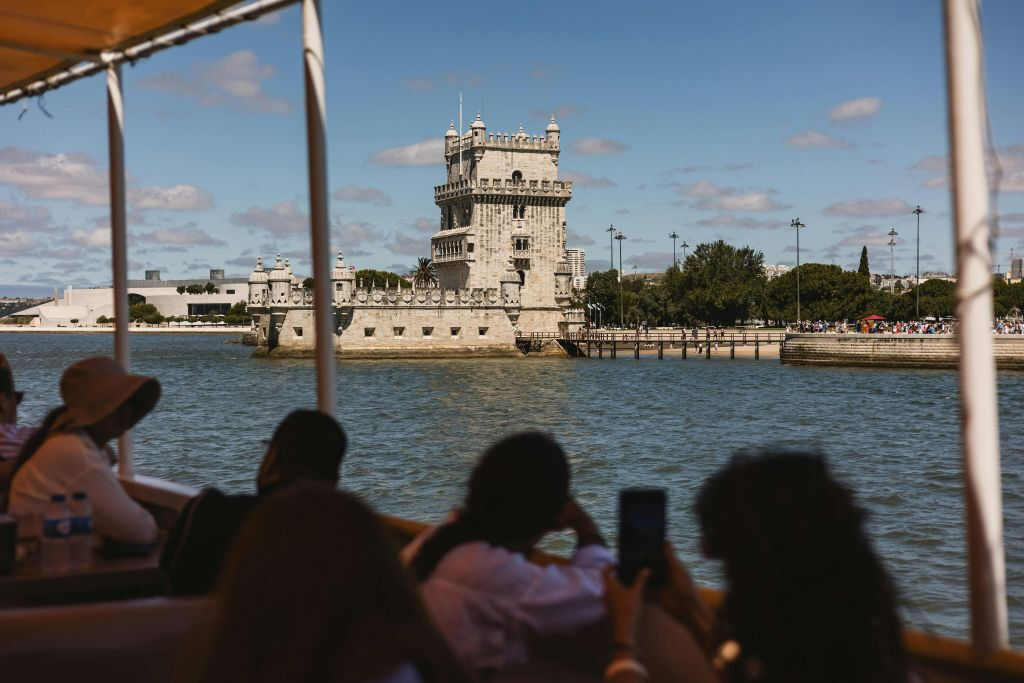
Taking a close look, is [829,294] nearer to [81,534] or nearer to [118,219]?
[118,219]

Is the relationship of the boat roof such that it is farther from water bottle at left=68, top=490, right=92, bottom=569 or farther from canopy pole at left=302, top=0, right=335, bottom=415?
water bottle at left=68, top=490, right=92, bottom=569

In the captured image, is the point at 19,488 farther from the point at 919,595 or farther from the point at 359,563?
the point at 919,595

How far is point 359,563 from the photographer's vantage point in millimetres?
1307

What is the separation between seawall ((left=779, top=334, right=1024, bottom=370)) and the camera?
4481cm

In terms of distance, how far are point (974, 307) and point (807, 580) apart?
108cm

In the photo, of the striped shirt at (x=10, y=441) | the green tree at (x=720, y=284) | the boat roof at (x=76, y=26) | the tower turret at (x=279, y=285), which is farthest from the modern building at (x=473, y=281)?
the striped shirt at (x=10, y=441)

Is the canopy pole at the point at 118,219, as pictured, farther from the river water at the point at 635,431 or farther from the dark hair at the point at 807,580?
the dark hair at the point at 807,580

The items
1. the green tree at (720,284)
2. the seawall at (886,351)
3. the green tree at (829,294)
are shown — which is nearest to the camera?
the seawall at (886,351)

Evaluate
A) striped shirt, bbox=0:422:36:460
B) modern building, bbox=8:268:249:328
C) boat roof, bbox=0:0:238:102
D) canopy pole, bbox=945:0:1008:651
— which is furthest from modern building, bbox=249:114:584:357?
modern building, bbox=8:268:249:328

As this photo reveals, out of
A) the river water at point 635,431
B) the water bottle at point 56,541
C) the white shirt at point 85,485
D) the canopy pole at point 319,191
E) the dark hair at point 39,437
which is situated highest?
the canopy pole at point 319,191

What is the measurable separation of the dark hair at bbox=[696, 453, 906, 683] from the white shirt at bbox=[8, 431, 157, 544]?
7.29ft

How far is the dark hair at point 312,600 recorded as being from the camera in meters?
1.29

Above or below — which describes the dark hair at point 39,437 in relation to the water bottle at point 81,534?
above

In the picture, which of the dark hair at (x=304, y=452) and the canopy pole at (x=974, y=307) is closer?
the canopy pole at (x=974, y=307)
